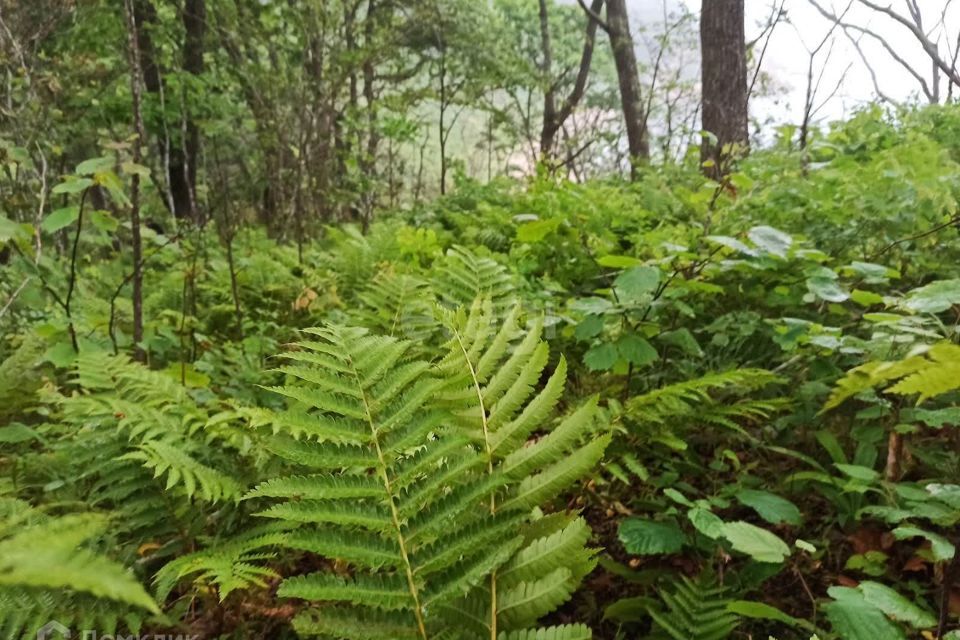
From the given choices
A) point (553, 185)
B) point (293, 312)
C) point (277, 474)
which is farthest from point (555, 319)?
point (553, 185)

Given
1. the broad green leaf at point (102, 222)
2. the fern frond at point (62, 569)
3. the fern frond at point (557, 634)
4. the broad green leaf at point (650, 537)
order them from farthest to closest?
the broad green leaf at point (102, 222)
the broad green leaf at point (650, 537)
the fern frond at point (557, 634)
the fern frond at point (62, 569)

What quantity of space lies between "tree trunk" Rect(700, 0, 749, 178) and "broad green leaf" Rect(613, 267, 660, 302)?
362cm

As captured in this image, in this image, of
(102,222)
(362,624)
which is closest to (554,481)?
(362,624)

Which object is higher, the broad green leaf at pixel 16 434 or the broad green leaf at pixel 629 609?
the broad green leaf at pixel 16 434

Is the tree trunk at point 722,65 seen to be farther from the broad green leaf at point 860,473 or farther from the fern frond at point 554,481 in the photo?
the fern frond at point 554,481

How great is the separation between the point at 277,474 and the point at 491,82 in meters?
7.72

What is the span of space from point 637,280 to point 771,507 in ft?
2.16

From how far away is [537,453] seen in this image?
889mm

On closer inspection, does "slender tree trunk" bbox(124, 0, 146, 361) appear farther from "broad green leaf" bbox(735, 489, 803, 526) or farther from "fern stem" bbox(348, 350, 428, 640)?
"broad green leaf" bbox(735, 489, 803, 526)

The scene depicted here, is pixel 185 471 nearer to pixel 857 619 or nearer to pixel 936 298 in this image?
pixel 857 619

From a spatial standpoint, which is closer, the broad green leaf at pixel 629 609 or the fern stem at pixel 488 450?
the fern stem at pixel 488 450

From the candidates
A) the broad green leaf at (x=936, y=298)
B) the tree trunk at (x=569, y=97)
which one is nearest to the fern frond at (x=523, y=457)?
the broad green leaf at (x=936, y=298)

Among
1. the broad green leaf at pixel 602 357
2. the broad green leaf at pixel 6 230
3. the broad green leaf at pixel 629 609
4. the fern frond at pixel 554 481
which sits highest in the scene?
the broad green leaf at pixel 6 230

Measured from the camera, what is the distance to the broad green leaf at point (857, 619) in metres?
0.86
